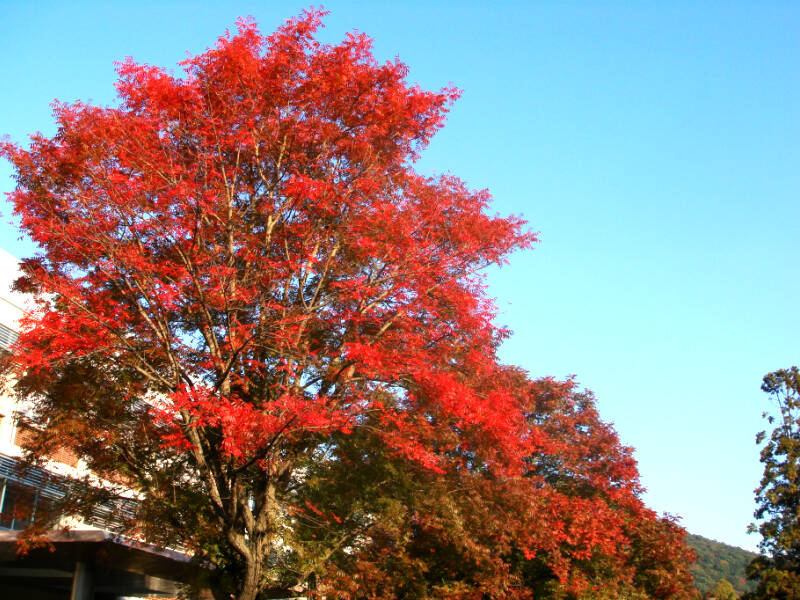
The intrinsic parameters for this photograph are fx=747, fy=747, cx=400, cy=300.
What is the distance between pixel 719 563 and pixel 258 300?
9860cm

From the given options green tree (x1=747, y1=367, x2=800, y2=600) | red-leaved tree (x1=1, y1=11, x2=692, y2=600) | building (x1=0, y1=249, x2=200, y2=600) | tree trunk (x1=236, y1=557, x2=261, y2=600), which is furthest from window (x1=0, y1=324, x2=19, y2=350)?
green tree (x1=747, y1=367, x2=800, y2=600)

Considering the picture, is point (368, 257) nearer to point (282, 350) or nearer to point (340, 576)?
point (282, 350)

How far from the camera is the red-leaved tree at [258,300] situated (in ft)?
39.4

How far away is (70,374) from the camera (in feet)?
42.4

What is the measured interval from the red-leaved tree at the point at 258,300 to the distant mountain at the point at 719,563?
76.5 meters

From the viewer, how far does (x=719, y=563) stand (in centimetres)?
9512

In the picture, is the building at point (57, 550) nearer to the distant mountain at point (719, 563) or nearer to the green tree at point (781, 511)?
the green tree at point (781, 511)

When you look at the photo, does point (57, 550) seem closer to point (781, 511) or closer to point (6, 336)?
point (6, 336)

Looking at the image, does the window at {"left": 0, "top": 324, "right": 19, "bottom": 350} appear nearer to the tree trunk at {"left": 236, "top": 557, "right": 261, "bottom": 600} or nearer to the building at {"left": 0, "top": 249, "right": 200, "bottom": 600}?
the building at {"left": 0, "top": 249, "right": 200, "bottom": 600}

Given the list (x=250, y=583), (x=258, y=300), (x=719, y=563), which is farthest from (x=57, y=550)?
(x=719, y=563)

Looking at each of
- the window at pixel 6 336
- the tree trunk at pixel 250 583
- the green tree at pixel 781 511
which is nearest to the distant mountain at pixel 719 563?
the green tree at pixel 781 511

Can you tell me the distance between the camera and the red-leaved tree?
1201cm

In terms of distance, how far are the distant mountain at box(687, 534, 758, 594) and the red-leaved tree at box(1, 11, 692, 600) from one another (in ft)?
251

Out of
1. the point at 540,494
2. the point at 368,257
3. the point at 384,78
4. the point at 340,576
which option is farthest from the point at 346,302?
the point at 540,494
